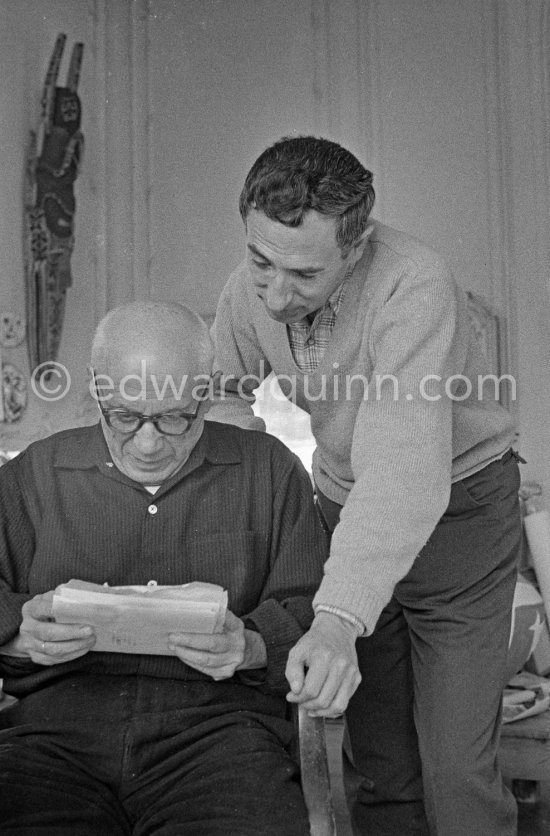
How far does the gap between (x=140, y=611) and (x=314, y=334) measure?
2.56ft

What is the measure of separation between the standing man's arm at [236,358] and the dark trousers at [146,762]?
72 cm

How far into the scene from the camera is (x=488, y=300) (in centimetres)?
563

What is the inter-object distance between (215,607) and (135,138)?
4714mm

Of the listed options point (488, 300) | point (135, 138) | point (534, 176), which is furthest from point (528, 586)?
point (135, 138)

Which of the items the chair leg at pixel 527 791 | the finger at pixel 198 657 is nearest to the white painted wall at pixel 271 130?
the chair leg at pixel 527 791

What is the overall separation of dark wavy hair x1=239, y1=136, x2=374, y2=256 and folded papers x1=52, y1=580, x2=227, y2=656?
0.70 m

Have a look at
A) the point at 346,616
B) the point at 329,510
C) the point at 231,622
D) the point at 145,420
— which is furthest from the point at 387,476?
the point at 329,510

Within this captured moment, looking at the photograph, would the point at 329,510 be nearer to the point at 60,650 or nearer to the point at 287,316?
the point at 287,316

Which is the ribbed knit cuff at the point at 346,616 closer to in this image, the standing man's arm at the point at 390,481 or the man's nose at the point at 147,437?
the standing man's arm at the point at 390,481

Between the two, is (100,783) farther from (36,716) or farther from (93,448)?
(93,448)

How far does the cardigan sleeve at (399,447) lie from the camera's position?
5.83 ft

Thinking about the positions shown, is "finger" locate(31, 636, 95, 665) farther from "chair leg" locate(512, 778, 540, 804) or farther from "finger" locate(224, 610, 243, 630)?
"chair leg" locate(512, 778, 540, 804)

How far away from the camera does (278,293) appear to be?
6.63 feet

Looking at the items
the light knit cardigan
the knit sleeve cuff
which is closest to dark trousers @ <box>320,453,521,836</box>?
the light knit cardigan
